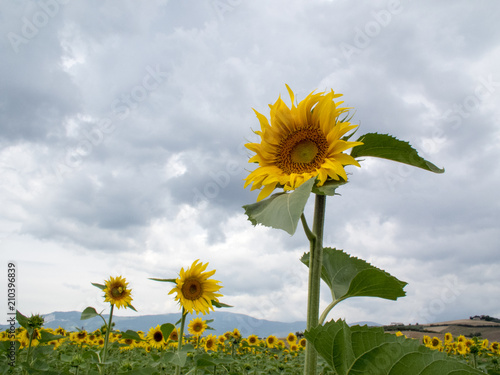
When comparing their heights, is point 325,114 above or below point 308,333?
above

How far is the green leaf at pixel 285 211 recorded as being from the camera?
1.12 metres

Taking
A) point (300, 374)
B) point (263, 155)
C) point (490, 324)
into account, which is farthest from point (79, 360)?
point (490, 324)

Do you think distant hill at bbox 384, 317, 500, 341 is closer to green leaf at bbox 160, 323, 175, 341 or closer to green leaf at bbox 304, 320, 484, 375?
green leaf at bbox 160, 323, 175, 341

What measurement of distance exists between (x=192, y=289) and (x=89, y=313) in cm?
145

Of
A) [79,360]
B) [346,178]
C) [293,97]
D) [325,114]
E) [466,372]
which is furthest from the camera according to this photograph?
[79,360]

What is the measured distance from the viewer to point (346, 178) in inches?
55.9

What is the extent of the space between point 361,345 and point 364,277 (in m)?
0.34

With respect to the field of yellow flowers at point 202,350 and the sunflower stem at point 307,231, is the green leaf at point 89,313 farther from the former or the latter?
the sunflower stem at point 307,231

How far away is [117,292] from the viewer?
5.35 meters

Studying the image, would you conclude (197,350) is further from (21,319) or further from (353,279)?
(353,279)

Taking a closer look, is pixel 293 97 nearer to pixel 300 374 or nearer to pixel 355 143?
pixel 355 143

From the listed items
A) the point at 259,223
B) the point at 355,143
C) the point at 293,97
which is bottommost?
the point at 259,223

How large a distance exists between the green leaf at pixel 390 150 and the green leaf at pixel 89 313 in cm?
388

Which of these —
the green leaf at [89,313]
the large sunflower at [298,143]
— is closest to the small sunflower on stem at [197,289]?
the green leaf at [89,313]
